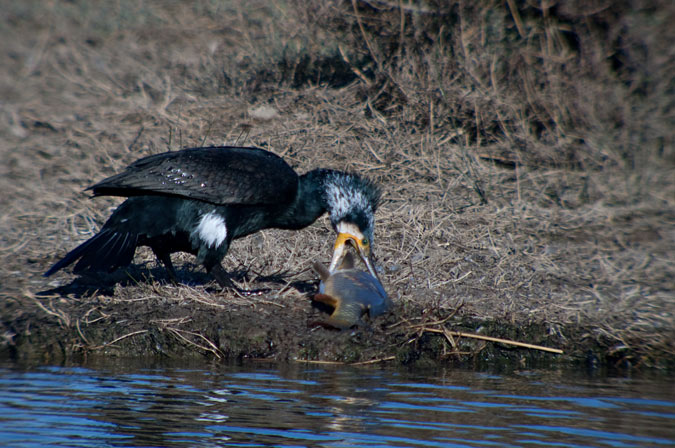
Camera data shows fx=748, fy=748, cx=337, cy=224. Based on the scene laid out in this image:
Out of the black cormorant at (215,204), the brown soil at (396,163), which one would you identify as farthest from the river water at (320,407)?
the black cormorant at (215,204)

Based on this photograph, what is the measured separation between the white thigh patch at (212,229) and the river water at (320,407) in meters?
1.10

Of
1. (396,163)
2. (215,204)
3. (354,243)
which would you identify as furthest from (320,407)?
(396,163)

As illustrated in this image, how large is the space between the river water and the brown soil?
1.32 feet

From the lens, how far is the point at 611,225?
6820 millimetres

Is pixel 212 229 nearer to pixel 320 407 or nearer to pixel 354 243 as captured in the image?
pixel 354 243

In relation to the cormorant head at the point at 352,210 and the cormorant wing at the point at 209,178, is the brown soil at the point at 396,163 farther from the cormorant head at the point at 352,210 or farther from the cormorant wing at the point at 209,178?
the cormorant wing at the point at 209,178

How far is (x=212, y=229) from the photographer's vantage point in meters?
5.04

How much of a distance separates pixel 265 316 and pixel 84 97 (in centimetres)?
622

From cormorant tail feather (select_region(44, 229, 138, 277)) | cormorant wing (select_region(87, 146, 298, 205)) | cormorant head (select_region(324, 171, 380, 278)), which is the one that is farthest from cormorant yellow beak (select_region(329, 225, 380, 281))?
cormorant tail feather (select_region(44, 229, 138, 277))

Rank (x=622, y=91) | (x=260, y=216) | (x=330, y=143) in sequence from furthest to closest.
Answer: (x=622, y=91) → (x=330, y=143) → (x=260, y=216)

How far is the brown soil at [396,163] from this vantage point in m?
4.52

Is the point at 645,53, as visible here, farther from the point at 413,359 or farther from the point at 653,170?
the point at 413,359

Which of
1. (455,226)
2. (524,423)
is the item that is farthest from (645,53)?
(524,423)

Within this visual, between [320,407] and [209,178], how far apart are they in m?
2.21
